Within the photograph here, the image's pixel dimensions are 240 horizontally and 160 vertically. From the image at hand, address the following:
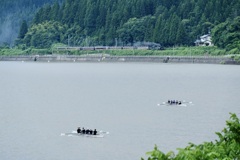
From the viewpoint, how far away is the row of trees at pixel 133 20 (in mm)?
148875

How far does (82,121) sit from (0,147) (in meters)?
11.4

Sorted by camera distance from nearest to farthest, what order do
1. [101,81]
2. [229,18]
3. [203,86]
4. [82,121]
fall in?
[82,121] → [203,86] → [101,81] → [229,18]

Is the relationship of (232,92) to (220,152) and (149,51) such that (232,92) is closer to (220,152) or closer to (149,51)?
(220,152)

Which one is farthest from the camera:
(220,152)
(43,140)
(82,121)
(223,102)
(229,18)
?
(229,18)

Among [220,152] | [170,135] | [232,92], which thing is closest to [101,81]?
[232,92]

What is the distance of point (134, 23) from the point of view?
162m

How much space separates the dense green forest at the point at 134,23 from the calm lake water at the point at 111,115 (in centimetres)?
4615

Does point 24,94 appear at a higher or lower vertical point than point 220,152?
lower

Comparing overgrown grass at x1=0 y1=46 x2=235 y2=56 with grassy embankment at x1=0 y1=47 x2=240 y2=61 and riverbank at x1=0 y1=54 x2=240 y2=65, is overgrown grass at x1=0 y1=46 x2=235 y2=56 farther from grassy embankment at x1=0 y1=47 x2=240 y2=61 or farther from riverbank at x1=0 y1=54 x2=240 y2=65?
riverbank at x1=0 y1=54 x2=240 y2=65

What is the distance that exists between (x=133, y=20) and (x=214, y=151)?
146 metres

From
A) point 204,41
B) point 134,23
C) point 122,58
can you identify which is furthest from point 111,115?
point 134,23

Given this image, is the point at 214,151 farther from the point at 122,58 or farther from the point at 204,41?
the point at 122,58

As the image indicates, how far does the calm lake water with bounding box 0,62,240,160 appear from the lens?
39.7 m

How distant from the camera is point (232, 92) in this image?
73.3 metres
